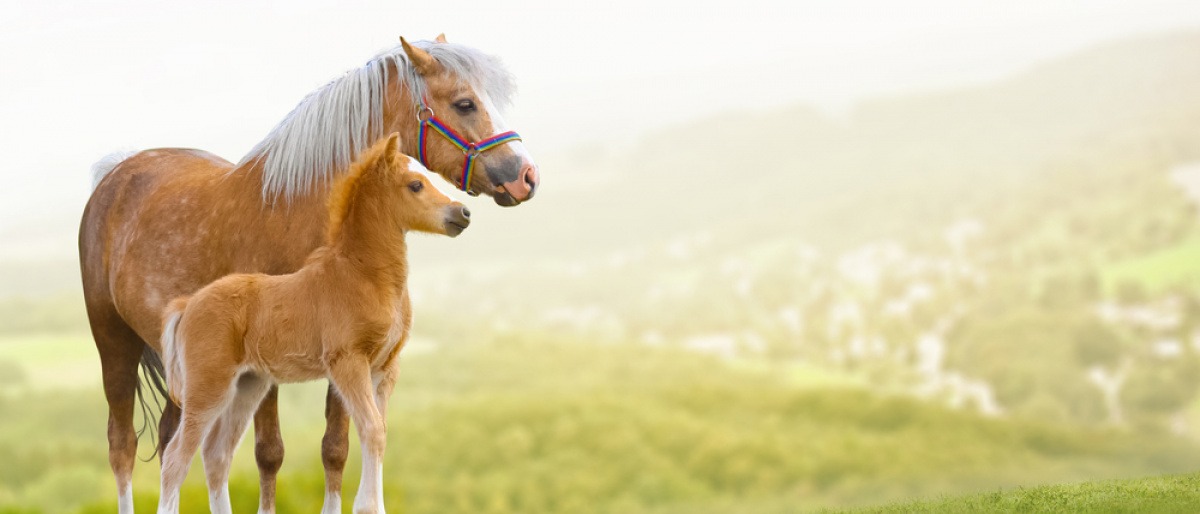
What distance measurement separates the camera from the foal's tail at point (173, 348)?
4.77 meters

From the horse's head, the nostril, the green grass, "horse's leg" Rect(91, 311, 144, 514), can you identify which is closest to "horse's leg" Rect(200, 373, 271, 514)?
"horse's leg" Rect(91, 311, 144, 514)

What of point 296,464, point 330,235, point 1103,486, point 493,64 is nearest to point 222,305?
point 330,235

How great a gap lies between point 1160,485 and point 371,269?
3951mm

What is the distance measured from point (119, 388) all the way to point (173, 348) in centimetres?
151

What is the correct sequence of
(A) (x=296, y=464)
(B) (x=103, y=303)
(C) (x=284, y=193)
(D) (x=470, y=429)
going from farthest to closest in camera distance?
1. (D) (x=470, y=429)
2. (A) (x=296, y=464)
3. (B) (x=103, y=303)
4. (C) (x=284, y=193)

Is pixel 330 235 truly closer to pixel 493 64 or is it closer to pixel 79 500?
pixel 493 64

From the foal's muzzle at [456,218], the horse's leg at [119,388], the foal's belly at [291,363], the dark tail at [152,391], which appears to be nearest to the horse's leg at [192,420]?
the foal's belly at [291,363]

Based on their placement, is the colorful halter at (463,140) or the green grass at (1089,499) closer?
the colorful halter at (463,140)

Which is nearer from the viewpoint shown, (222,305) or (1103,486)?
(222,305)

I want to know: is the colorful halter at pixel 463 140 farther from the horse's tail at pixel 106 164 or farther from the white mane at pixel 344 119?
the horse's tail at pixel 106 164

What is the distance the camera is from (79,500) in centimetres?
949

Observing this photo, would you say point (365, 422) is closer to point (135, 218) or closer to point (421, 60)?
point (421, 60)

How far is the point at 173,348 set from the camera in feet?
15.7

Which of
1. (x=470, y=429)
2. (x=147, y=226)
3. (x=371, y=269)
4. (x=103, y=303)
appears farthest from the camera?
(x=470, y=429)
